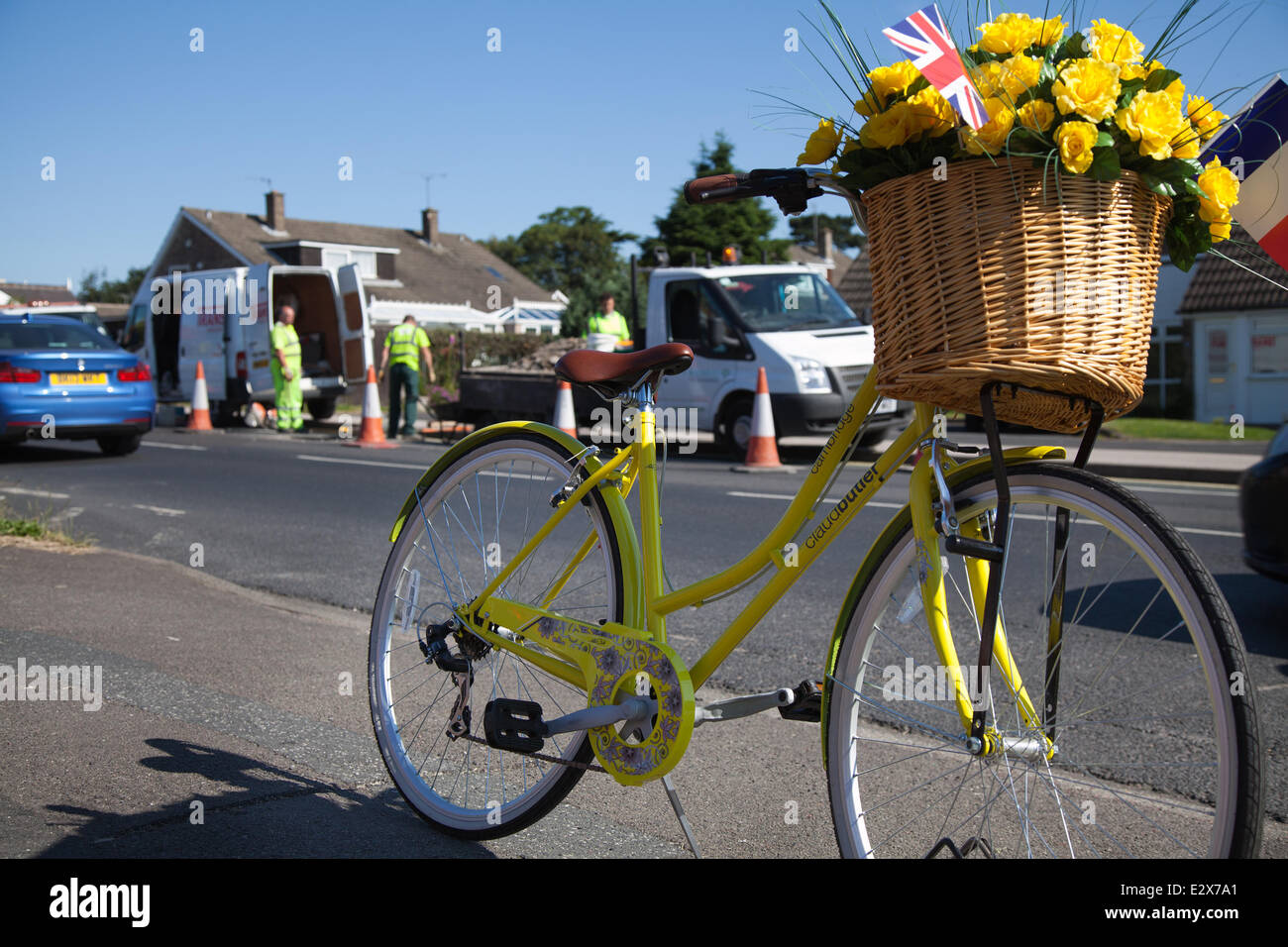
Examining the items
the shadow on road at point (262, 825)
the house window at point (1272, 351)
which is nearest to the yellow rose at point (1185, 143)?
the shadow on road at point (262, 825)

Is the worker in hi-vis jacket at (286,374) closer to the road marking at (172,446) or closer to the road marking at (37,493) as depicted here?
the road marking at (172,446)

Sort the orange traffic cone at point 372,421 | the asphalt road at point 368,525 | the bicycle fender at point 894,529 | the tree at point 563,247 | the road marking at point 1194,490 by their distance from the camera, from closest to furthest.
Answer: the bicycle fender at point 894,529, the asphalt road at point 368,525, the road marking at point 1194,490, the orange traffic cone at point 372,421, the tree at point 563,247

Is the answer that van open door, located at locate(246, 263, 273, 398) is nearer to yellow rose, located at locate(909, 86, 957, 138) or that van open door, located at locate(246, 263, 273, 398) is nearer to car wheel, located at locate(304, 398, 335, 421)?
car wheel, located at locate(304, 398, 335, 421)

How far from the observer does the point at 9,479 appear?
1188 centimetres

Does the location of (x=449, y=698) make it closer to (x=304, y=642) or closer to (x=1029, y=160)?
(x=304, y=642)

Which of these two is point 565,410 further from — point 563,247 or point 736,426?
point 563,247

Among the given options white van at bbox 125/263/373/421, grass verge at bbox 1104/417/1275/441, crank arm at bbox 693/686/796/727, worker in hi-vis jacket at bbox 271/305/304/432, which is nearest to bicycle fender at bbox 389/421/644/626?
crank arm at bbox 693/686/796/727

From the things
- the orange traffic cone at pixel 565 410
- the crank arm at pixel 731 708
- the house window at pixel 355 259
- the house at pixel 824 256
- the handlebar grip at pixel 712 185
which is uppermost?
the house at pixel 824 256

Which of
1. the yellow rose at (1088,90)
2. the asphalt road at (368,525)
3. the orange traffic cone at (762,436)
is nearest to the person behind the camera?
the yellow rose at (1088,90)

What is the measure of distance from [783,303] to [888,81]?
12583mm

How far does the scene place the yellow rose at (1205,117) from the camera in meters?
2.10

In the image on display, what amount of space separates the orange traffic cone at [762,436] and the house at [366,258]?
37.4 meters

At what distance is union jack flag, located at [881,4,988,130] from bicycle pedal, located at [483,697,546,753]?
66.2 inches
